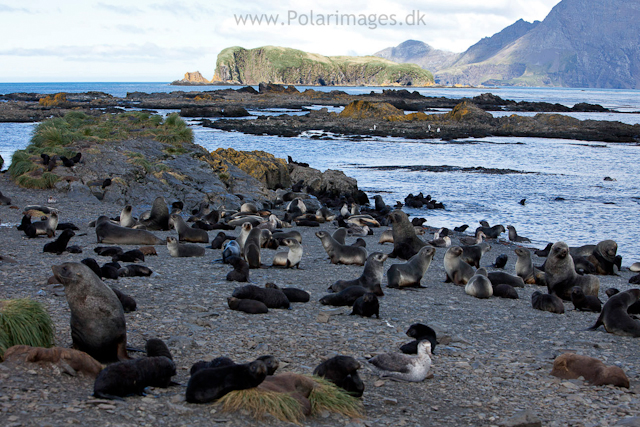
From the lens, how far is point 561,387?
5375mm

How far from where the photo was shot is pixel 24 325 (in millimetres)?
4727

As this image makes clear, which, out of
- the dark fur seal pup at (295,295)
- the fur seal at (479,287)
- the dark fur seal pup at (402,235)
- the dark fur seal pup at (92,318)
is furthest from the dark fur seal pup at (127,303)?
the dark fur seal pup at (402,235)

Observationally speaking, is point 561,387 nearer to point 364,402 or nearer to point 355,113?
point 364,402

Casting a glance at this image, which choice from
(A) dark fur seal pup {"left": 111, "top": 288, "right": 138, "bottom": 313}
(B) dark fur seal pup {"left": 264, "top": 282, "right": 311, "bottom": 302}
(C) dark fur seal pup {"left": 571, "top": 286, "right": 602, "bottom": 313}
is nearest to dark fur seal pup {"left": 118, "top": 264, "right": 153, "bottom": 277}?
(A) dark fur seal pup {"left": 111, "top": 288, "right": 138, "bottom": 313}

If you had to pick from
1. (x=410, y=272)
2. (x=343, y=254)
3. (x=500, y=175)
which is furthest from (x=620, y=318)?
(x=500, y=175)

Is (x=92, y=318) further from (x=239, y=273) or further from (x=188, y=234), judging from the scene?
(x=188, y=234)

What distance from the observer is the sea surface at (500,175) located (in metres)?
19.6

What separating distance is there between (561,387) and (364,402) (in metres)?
2.10

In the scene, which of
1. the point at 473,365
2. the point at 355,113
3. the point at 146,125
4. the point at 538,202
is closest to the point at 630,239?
the point at 538,202

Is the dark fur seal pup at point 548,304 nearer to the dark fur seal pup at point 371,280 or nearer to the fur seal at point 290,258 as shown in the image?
the dark fur seal pup at point 371,280

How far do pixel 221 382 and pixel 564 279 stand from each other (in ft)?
24.5

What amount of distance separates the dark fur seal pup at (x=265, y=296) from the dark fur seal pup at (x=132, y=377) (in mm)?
2832

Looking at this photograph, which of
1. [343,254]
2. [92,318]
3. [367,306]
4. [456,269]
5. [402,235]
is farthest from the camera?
[402,235]

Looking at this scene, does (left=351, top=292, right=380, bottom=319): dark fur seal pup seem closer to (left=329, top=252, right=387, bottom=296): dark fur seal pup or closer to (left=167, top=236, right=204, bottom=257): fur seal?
(left=329, top=252, right=387, bottom=296): dark fur seal pup
